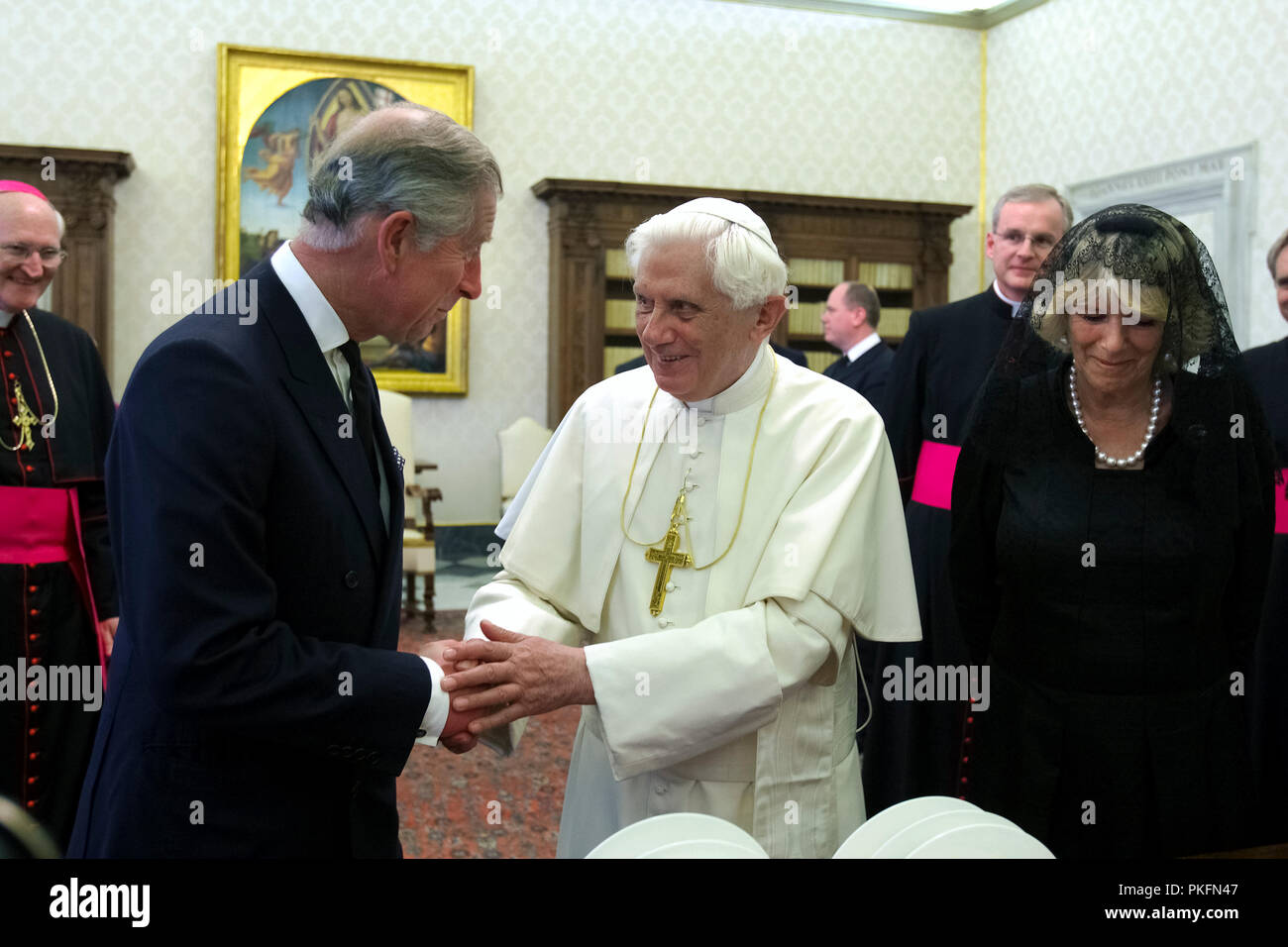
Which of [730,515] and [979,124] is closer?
[730,515]

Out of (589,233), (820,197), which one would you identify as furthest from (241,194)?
(820,197)

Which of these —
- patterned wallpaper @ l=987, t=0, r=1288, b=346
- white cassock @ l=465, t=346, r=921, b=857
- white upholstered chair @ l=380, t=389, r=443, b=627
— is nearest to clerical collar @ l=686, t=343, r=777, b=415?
white cassock @ l=465, t=346, r=921, b=857

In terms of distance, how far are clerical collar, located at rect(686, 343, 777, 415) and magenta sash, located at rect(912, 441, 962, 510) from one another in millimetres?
1709

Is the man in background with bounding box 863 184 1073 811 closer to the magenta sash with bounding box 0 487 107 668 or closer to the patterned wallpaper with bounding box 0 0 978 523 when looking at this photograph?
the magenta sash with bounding box 0 487 107 668

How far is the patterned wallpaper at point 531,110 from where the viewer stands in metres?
9.11

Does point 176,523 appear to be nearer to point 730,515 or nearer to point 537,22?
point 730,515

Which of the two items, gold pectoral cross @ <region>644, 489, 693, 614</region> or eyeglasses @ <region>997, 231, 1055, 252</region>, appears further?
eyeglasses @ <region>997, 231, 1055, 252</region>

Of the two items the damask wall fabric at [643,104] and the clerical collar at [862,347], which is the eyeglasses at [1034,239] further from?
the damask wall fabric at [643,104]

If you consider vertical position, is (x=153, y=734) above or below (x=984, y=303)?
below

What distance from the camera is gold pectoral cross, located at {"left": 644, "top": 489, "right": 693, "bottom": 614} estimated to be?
213 cm

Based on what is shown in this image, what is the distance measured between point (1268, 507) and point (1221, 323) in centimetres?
36

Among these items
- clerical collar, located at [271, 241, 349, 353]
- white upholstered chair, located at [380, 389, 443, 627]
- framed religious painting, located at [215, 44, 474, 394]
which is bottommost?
white upholstered chair, located at [380, 389, 443, 627]

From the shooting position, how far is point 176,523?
1.40 m

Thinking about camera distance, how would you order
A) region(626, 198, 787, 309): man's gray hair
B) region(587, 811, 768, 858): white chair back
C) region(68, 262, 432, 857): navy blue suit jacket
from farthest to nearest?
region(626, 198, 787, 309): man's gray hair < region(68, 262, 432, 857): navy blue suit jacket < region(587, 811, 768, 858): white chair back
